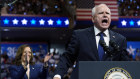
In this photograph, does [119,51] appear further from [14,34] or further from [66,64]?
[14,34]

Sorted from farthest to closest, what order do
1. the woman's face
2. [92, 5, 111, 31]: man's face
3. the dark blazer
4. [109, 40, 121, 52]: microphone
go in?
1. the woman's face
2. the dark blazer
3. [92, 5, 111, 31]: man's face
4. [109, 40, 121, 52]: microphone

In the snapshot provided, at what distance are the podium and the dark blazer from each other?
8.22ft

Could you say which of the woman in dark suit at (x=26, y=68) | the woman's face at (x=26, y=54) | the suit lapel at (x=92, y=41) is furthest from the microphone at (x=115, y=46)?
the woman's face at (x=26, y=54)

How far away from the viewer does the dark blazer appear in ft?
14.7

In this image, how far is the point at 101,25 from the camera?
94.8 inches

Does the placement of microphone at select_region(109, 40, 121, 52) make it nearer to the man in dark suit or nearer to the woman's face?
the man in dark suit

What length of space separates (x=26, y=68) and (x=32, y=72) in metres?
0.11

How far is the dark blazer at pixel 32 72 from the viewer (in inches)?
176

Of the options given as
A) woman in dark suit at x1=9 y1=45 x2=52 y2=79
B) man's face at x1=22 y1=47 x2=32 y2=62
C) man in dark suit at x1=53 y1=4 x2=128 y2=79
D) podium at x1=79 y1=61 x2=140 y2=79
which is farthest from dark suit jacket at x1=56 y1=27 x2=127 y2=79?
man's face at x1=22 y1=47 x2=32 y2=62

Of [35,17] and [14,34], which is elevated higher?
[35,17]

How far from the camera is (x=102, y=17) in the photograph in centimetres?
240

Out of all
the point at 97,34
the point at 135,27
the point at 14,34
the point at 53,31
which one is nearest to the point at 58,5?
the point at 53,31

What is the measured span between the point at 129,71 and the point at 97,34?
553mm

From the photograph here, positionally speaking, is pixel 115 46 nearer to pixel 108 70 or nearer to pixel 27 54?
pixel 108 70
